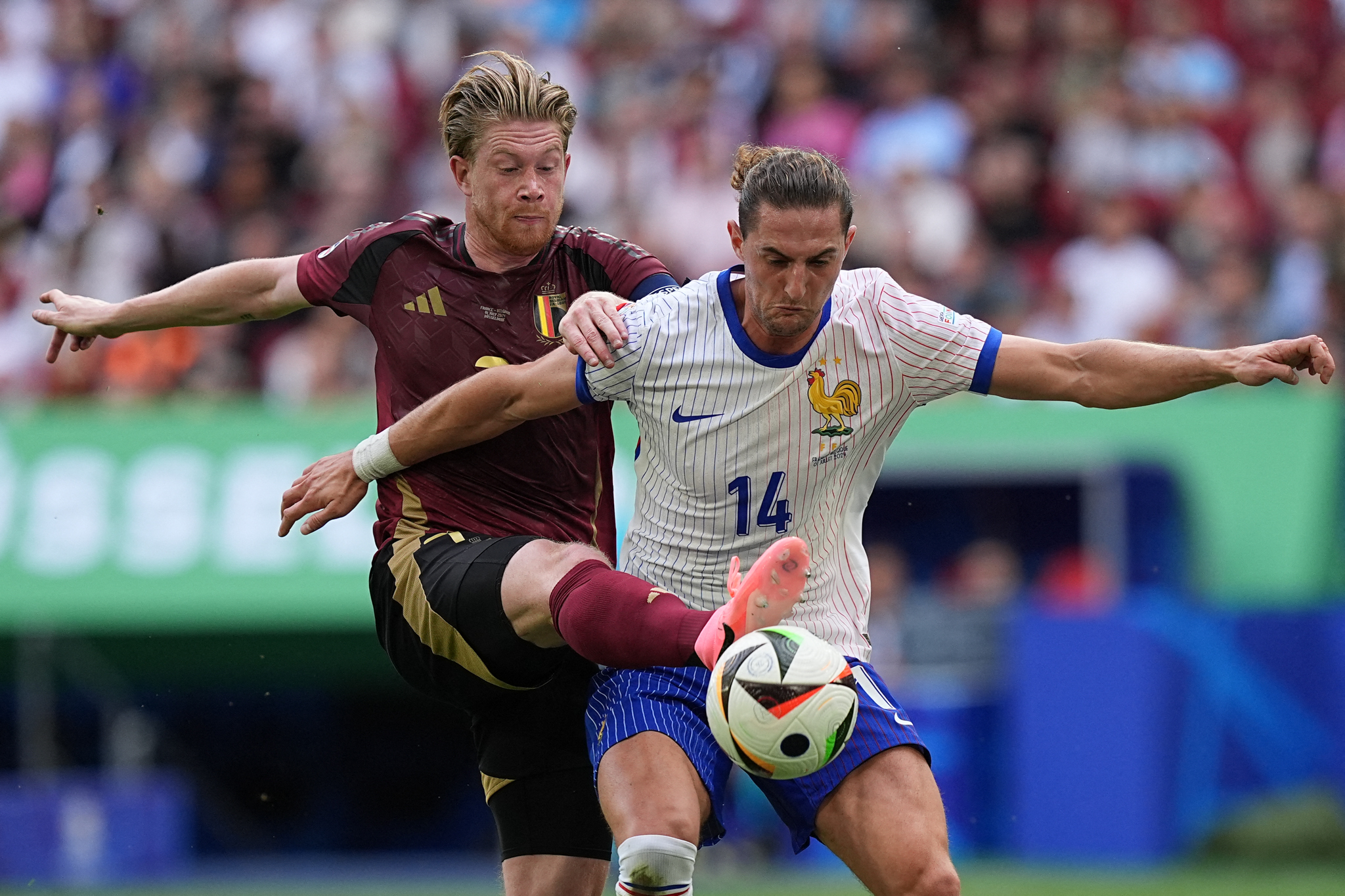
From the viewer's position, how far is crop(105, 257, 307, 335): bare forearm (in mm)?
6414

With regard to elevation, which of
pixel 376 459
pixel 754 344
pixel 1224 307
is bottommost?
pixel 376 459

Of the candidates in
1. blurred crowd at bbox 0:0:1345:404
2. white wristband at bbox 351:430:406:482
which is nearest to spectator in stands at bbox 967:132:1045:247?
blurred crowd at bbox 0:0:1345:404

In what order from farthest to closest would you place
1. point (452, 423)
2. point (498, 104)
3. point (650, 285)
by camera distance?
point (650, 285) → point (498, 104) → point (452, 423)

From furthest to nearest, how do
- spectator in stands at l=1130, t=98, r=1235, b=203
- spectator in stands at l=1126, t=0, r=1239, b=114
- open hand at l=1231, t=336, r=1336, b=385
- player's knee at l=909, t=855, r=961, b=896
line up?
spectator in stands at l=1126, t=0, r=1239, b=114 → spectator in stands at l=1130, t=98, r=1235, b=203 → open hand at l=1231, t=336, r=1336, b=385 → player's knee at l=909, t=855, r=961, b=896

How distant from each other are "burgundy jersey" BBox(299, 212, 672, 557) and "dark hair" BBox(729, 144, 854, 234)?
2.47ft

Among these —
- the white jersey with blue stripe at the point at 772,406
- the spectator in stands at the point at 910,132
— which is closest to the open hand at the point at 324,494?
the white jersey with blue stripe at the point at 772,406

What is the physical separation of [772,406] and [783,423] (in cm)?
6

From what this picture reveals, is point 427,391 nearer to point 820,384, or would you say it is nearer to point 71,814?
point 820,384

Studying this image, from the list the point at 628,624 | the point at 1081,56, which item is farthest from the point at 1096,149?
the point at 628,624

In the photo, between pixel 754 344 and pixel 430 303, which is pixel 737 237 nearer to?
pixel 754 344

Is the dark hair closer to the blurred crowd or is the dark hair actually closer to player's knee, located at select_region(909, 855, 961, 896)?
player's knee, located at select_region(909, 855, 961, 896)

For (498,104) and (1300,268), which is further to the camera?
(1300,268)

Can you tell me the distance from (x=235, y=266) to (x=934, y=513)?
781 cm

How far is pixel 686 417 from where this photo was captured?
5660mm
